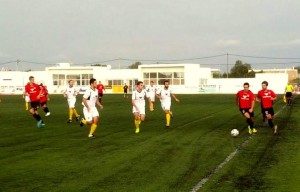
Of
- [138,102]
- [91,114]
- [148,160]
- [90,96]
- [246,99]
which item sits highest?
[90,96]

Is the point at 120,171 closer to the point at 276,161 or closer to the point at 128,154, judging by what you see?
the point at 128,154

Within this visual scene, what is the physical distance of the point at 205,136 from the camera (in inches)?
599

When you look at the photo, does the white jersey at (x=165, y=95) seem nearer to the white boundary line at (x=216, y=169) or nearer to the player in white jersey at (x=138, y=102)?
the player in white jersey at (x=138, y=102)

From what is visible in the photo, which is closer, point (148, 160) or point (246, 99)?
point (148, 160)

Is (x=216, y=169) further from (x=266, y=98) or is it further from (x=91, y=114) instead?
(x=266, y=98)

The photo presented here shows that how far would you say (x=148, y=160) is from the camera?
10.7 metres

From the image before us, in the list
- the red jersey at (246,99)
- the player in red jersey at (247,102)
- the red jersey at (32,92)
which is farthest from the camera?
the red jersey at (32,92)

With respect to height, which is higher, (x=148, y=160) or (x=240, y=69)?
(x=240, y=69)

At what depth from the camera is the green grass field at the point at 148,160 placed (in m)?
8.18

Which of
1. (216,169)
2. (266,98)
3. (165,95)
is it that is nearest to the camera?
(216,169)

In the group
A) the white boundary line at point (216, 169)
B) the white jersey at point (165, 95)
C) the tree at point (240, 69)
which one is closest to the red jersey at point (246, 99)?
the white boundary line at point (216, 169)

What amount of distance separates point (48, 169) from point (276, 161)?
5111 mm

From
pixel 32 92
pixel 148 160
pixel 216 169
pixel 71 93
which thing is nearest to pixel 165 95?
pixel 71 93

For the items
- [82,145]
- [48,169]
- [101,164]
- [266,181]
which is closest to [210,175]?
[266,181]
